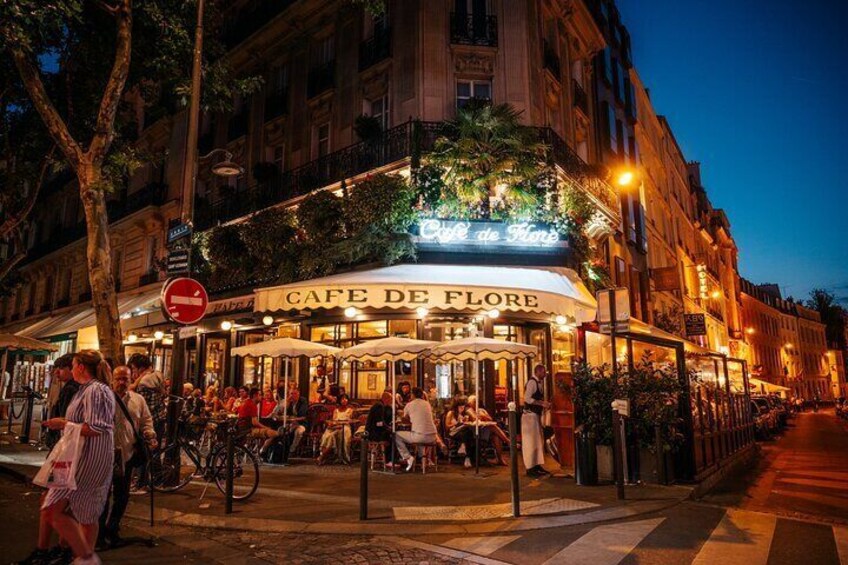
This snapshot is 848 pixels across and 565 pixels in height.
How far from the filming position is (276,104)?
64.1 ft

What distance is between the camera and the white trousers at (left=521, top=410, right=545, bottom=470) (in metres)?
9.85

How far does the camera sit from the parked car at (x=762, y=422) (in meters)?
19.4

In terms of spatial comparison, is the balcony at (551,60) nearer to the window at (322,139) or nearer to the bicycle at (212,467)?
the window at (322,139)

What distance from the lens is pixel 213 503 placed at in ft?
24.5

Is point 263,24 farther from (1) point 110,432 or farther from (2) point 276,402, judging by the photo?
(1) point 110,432

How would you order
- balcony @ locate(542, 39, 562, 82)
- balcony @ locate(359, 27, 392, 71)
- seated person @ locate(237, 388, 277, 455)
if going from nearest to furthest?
seated person @ locate(237, 388, 277, 455)
balcony @ locate(359, 27, 392, 71)
balcony @ locate(542, 39, 562, 82)

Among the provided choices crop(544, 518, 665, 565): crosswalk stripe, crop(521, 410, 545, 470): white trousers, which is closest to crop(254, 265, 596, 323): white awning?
crop(521, 410, 545, 470): white trousers

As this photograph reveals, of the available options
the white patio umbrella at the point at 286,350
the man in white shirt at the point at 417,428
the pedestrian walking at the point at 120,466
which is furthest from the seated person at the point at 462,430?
the pedestrian walking at the point at 120,466

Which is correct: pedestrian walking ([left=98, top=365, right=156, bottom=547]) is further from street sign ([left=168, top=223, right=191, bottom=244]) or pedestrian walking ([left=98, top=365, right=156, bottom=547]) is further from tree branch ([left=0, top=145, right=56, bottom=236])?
tree branch ([left=0, top=145, right=56, bottom=236])

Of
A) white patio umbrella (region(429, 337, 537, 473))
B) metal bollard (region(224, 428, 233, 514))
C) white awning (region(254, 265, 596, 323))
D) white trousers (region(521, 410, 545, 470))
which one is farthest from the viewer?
white awning (region(254, 265, 596, 323))

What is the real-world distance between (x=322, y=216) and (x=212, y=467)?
311 inches

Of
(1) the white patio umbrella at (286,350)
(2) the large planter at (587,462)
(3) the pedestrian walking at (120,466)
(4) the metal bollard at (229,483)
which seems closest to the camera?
(3) the pedestrian walking at (120,466)

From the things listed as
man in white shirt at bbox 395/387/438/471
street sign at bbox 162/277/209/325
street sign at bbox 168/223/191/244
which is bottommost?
man in white shirt at bbox 395/387/438/471

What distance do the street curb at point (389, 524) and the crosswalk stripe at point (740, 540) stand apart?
0.94 meters
